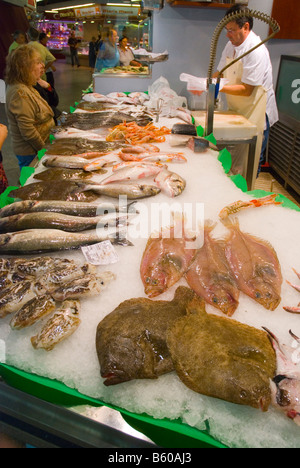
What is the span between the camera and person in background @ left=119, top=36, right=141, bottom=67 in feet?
24.9

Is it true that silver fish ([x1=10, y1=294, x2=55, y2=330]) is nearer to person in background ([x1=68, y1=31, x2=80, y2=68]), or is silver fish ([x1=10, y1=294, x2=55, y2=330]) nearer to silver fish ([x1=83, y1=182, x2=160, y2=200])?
silver fish ([x1=83, y1=182, x2=160, y2=200])

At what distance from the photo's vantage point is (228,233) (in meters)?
2.03

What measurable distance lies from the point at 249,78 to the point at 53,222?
3.69m

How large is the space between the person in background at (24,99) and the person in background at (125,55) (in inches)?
164

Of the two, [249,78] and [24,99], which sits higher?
[249,78]

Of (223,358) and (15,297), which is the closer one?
(223,358)

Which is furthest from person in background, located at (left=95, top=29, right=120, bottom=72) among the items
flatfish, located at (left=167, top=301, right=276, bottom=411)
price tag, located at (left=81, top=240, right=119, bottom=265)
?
flatfish, located at (left=167, top=301, right=276, bottom=411)

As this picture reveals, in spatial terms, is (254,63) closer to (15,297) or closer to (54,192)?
(54,192)

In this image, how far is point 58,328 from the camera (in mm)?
1402

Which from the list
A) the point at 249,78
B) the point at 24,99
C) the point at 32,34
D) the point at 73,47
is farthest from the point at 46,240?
the point at 73,47

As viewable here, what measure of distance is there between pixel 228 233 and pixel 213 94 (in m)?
1.91

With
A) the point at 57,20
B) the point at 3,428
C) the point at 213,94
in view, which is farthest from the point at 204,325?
the point at 57,20

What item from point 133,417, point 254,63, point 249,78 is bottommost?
point 133,417
